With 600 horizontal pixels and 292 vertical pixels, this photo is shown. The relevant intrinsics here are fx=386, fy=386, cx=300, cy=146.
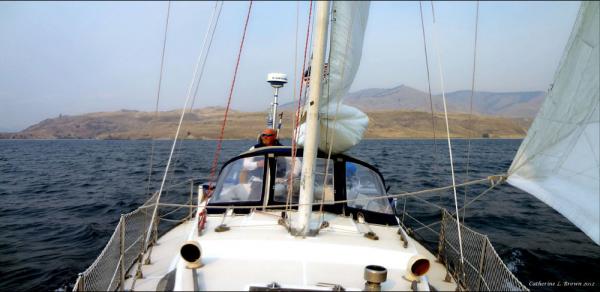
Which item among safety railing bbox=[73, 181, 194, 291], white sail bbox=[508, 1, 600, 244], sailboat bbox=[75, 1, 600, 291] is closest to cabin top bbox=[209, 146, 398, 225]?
sailboat bbox=[75, 1, 600, 291]

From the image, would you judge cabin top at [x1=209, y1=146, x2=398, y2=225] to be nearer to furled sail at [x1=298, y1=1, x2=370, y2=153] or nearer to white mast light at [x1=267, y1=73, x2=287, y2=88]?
furled sail at [x1=298, y1=1, x2=370, y2=153]

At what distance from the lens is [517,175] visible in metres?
4.81

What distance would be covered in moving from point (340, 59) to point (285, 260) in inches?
121

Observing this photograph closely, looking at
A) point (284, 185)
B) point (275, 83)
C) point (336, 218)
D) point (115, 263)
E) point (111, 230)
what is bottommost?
point (111, 230)

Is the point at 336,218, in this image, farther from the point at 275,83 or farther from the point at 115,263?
the point at 275,83

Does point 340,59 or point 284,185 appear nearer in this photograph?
point 340,59

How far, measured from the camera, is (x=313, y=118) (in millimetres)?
Answer: 5387

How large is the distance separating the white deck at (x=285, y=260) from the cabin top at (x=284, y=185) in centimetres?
105

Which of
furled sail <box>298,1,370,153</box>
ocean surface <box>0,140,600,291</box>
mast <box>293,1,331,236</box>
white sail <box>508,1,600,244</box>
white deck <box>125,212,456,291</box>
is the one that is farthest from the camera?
ocean surface <box>0,140,600,291</box>

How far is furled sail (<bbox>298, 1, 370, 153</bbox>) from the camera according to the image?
5.69 meters

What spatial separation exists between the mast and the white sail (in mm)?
2698

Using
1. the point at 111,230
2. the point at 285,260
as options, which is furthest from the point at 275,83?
the point at 285,260

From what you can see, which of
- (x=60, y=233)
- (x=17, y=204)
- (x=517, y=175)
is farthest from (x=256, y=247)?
(x=17, y=204)

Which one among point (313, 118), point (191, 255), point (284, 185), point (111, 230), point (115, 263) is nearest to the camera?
point (191, 255)
